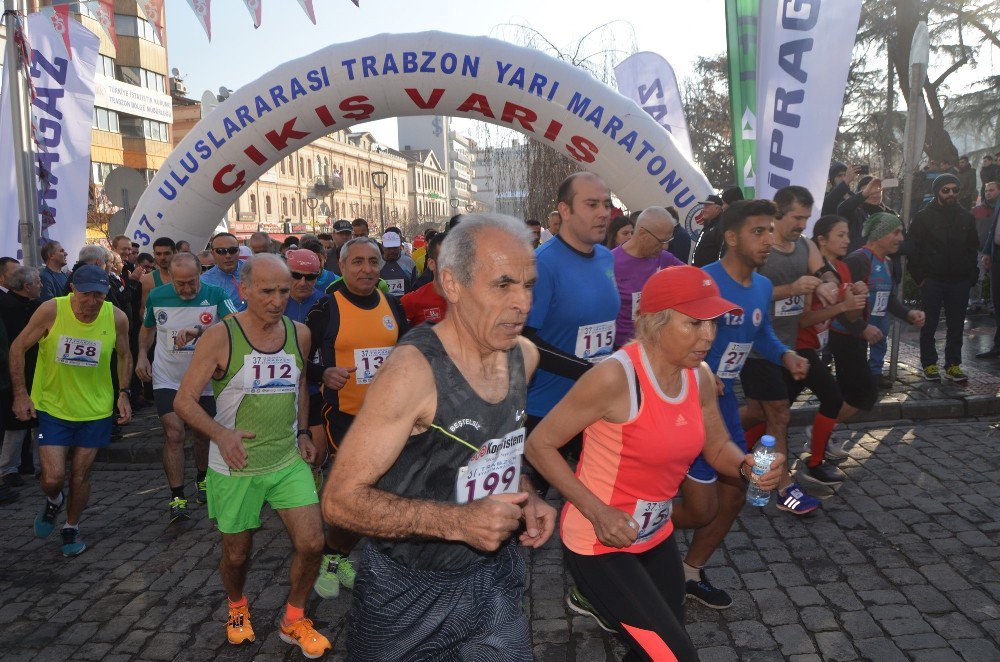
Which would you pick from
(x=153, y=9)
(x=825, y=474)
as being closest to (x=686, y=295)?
(x=825, y=474)

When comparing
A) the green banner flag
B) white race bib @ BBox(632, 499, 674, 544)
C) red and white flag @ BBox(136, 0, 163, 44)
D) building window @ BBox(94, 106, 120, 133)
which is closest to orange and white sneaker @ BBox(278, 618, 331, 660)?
white race bib @ BBox(632, 499, 674, 544)

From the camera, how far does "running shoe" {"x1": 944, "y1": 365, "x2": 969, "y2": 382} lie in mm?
8016

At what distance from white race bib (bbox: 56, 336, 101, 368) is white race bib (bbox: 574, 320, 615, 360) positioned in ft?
11.2

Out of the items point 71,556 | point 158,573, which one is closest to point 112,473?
point 71,556

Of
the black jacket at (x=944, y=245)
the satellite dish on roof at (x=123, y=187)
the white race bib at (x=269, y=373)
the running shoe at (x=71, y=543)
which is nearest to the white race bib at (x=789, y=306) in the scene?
the white race bib at (x=269, y=373)

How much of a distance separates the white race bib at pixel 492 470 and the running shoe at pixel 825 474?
409cm

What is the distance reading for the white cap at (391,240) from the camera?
29.2 feet

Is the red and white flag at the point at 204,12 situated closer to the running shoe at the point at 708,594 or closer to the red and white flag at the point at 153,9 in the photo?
the red and white flag at the point at 153,9

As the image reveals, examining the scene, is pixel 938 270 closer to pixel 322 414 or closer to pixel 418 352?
pixel 322 414

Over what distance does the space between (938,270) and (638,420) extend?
7214mm

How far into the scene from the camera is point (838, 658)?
11.3 ft

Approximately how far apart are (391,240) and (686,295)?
21.5ft

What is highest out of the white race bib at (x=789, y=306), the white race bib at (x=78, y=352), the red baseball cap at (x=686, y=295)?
the red baseball cap at (x=686, y=295)

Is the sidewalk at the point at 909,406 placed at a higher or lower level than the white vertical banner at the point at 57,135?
lower
